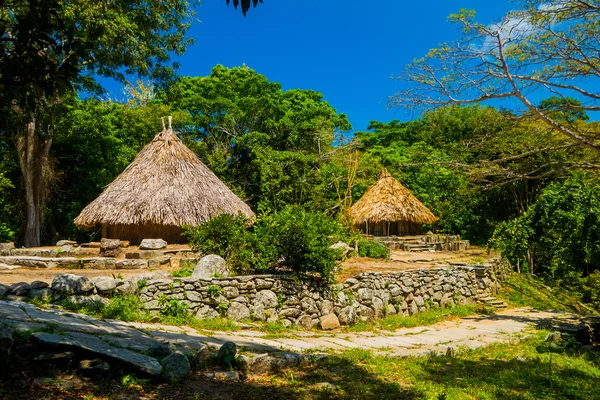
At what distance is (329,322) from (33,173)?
15.6 meters

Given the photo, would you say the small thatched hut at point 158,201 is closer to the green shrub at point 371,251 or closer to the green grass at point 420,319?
the green shrub at point 371,251

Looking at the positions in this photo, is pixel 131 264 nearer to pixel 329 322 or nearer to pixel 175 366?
pixel 329 322

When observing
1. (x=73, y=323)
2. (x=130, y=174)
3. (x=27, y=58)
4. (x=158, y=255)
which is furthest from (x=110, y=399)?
(x=130, y=174)

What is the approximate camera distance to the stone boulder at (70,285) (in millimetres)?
7004

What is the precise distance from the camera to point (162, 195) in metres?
14.1

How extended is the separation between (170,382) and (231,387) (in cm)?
58

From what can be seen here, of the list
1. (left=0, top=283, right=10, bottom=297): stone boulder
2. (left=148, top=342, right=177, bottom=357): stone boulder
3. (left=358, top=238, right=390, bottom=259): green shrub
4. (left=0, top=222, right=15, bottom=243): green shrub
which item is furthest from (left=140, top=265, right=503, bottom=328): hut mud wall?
(left=0, top=222, right=15, bottom=243): green shrub

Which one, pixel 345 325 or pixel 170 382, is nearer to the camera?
pixel 170 382

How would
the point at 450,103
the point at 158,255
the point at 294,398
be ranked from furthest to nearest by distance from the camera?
the point at 158,255
the point at 450,103
the point at 294,398

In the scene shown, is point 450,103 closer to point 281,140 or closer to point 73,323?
point 73,323

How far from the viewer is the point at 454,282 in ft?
39.7

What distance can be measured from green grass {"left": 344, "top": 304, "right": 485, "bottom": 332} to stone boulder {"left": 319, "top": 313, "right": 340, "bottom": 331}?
0.73ft

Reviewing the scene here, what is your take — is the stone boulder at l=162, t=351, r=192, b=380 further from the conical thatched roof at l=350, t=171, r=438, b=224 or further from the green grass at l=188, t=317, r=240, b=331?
the conical thatched roof at l=350, t=171, r=438, b=224

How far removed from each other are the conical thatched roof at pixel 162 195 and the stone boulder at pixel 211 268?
5.11 metres
